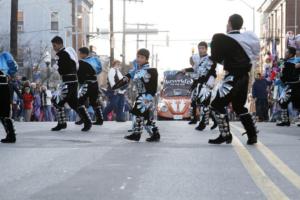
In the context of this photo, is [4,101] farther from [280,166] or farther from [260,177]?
[260,177]

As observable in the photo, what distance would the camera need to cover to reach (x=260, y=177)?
784 cm

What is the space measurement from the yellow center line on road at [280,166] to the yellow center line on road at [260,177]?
190 mm

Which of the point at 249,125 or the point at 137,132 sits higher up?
the point at 249,125

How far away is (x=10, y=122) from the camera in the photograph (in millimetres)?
12344

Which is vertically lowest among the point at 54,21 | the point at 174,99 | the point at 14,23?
the point at 174,99

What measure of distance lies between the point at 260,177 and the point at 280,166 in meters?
1.04

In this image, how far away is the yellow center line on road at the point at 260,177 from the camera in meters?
6.71

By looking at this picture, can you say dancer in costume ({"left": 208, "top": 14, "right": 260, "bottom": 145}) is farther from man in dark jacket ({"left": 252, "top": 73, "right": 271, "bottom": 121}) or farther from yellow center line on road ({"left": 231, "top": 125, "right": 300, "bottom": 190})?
man in dark jacket ({"left": 252, "top": 73, "right": 271, "bottom": 121})

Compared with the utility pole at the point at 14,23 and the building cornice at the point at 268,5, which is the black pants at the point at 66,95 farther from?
the building cornice at the point at 268,5

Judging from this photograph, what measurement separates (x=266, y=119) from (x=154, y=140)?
14037 mm

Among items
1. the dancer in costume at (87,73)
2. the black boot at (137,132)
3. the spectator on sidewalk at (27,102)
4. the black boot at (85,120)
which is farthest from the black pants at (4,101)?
the spectator on sidewalk at (27,102)

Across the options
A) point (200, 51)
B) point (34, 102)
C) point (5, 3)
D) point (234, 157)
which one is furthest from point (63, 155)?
point (5, 3)

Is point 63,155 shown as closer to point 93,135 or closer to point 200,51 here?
point 93,135

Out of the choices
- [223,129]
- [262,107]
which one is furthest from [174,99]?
[223,129]
